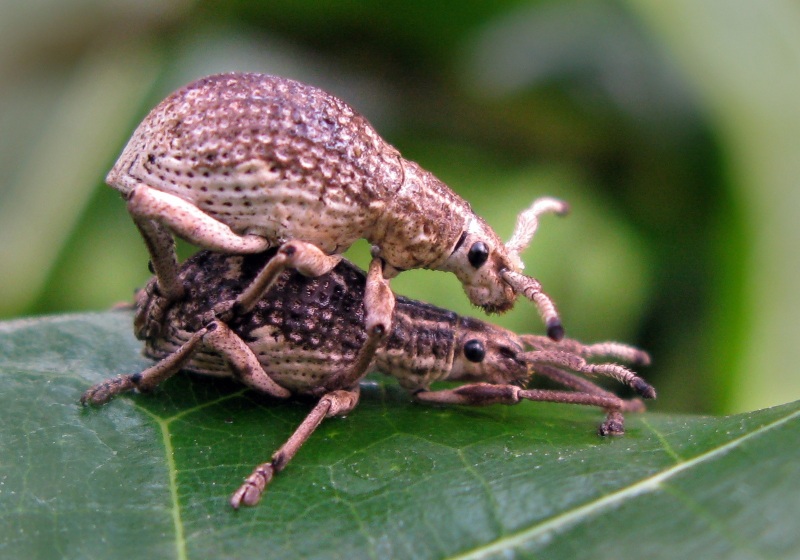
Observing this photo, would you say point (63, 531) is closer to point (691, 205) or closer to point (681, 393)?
point (681, 393)

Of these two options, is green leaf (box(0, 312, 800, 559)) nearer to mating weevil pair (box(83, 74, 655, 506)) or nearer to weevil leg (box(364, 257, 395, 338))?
mating weevil pair (box(83, 74, 655, 506))

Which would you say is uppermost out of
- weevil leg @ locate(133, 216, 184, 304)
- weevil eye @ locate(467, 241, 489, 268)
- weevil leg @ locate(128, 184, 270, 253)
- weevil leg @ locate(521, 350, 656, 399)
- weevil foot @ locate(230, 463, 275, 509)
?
weevil eye @ locate(467, 241, 489, 268)

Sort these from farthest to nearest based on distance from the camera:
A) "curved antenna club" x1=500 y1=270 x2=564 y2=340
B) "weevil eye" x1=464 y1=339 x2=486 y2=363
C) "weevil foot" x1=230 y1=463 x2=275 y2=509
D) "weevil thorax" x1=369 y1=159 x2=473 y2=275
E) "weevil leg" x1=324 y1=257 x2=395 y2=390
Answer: "weevil eye" x1=464 y1=339 x2=486 y2=363
"weevil thorax" x1=369 y1=159 x2=473 y2=275
"weevil leg" x1=324 y1=257 x2=395 y2=390
"curved antenna club" x1=500 y1=270 x2=564 y2=340
"weevil foot" x1=230 y1=463 x2=275 y2=509

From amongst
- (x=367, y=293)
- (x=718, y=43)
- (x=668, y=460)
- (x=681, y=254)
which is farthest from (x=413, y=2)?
(x=668, y=460)

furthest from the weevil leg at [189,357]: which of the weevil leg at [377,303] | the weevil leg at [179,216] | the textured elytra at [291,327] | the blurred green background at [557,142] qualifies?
the blurred green background at [557,142]

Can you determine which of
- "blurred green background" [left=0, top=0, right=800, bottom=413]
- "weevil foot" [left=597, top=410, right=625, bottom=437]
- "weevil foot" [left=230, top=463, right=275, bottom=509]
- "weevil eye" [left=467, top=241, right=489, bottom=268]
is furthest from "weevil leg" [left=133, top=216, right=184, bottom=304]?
"blurred green background" [left=0, top=0, right=800, bottom=413]

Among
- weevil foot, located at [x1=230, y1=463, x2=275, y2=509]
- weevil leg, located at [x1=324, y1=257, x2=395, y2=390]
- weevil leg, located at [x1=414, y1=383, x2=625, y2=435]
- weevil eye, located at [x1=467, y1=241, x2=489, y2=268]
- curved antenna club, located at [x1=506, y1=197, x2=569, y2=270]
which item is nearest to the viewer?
weevil foot, located at [x1=230, y1=463, x2=275, y2=509]
